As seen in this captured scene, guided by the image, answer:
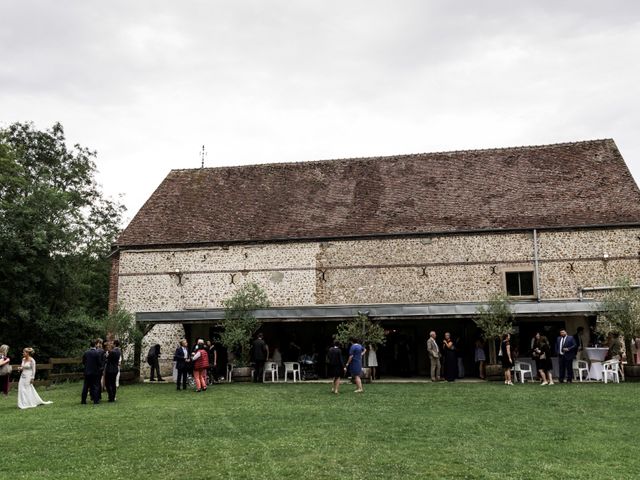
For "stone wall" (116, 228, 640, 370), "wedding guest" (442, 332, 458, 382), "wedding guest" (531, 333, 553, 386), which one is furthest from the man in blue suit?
"stone wall" (116, 228, 640, 370)

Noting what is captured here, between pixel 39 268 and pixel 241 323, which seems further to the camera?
pixel 39 268

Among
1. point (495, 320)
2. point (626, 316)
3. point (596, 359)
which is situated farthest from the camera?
point (495, 320)

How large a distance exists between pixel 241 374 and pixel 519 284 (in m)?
10.2

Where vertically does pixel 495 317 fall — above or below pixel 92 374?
above

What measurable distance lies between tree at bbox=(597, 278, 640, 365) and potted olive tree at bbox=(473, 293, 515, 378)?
2715 millimetres

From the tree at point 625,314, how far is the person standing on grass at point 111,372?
45.0ft

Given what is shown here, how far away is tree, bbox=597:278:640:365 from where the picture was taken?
1777 cm

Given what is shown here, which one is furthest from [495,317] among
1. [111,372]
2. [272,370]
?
[111,372]

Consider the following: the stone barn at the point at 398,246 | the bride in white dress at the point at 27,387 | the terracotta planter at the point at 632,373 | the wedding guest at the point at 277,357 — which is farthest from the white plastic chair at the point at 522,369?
the bride in white dress at the point at 27,387

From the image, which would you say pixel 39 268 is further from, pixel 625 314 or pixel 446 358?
pixel 625 314

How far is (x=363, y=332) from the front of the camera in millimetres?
19141

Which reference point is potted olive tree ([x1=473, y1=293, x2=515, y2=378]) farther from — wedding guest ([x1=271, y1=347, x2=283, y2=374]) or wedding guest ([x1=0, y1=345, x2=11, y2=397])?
wedding guest ([x1=0, y1=345, x2=11, y2=397])

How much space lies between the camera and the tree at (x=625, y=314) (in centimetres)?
1777

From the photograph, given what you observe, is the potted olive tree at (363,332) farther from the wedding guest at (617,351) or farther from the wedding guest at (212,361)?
the wedding guest at (617,351)
